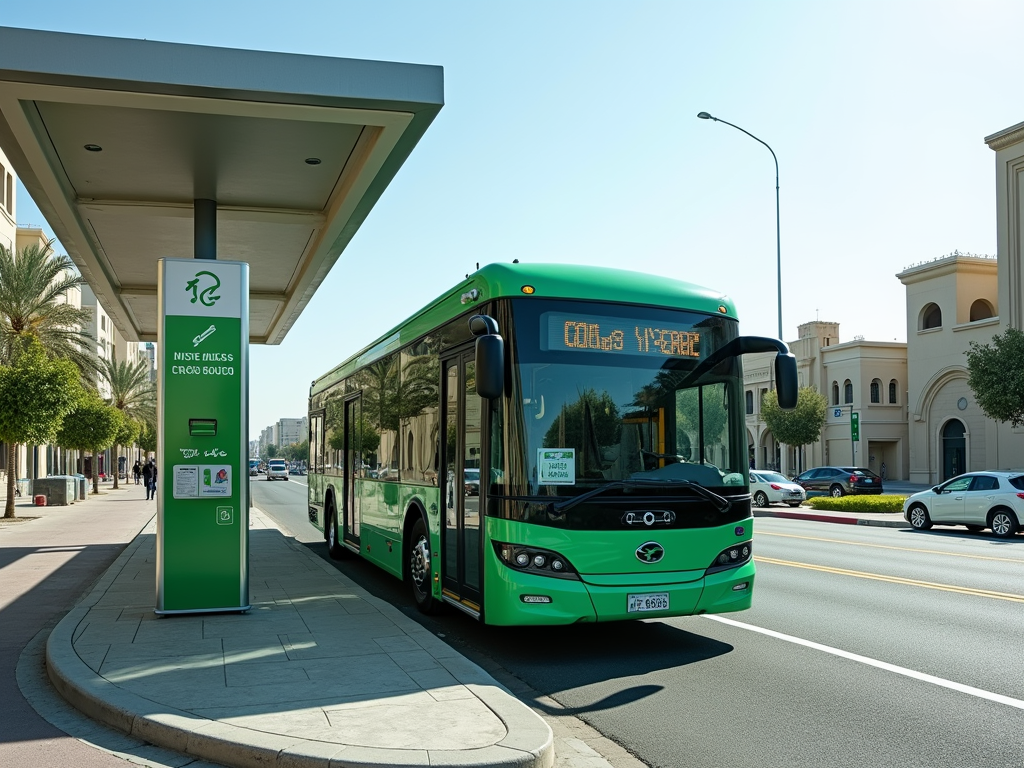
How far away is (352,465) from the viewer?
1452cm

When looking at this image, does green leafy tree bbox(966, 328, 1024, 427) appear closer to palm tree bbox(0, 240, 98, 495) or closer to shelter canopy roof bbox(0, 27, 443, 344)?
shelter canopy roof bbox(0, 27, 443, 344)

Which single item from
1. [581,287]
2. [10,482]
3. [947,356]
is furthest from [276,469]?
[581,287]

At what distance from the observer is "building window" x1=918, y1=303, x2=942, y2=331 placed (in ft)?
195

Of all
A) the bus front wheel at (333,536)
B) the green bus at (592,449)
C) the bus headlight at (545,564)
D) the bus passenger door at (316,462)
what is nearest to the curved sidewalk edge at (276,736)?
the bus headlight at (545,564)

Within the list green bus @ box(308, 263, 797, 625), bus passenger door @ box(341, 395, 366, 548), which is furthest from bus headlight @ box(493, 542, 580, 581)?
bus passenger door @ box(341, 395, 366, 548)

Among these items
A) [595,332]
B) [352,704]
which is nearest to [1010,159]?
[595,332]

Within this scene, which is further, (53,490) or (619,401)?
(53,490)

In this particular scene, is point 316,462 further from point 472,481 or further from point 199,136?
point 472,481

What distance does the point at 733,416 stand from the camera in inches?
341

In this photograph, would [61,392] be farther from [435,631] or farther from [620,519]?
[620,519]

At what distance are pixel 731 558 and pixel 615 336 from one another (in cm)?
226

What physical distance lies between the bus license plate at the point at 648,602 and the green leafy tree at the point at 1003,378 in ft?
119

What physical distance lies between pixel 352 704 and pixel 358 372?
8637 mm

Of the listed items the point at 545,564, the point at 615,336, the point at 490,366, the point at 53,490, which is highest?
the point at 615,336
